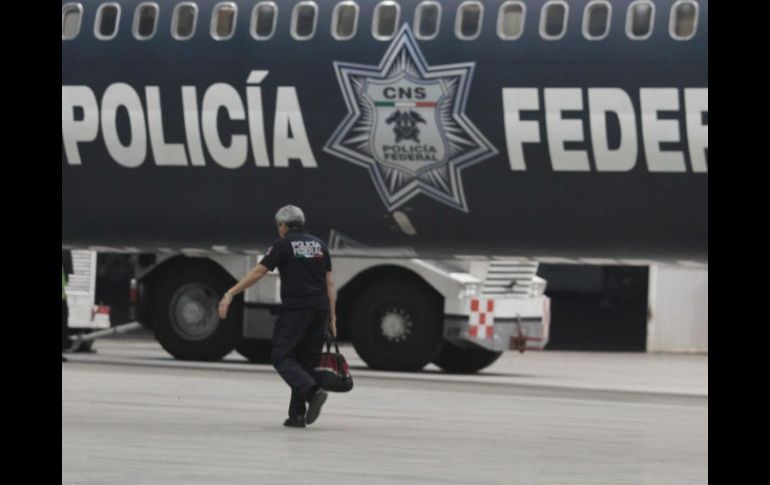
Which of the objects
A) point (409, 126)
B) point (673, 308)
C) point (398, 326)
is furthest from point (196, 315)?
point (673, 308)

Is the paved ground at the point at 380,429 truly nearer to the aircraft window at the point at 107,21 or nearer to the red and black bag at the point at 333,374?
the red and black bag at the point at 333,374

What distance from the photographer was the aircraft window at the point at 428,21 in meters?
25.9

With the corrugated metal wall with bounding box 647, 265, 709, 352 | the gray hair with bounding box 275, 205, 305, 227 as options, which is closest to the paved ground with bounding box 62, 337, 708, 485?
the gray hair with bounding box 275, 205, 305, 227

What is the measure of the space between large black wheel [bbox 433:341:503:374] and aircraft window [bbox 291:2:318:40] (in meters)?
4.66

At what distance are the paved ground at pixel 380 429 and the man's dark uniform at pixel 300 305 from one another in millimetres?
584

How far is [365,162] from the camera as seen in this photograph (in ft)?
87.1

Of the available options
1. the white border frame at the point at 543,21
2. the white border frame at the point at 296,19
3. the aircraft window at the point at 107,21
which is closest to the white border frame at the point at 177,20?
the aircraft window at the point at 107,21

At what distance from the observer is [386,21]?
26172 millimetres

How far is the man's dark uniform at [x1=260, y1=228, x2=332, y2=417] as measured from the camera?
16.9 meters

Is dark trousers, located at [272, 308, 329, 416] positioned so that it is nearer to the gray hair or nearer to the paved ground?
the paved ground

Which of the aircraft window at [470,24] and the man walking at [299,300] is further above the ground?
the aircraft window at [470,24]

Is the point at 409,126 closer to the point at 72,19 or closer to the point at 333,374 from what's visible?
the point at 72,19

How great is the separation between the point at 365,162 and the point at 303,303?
9711mm
